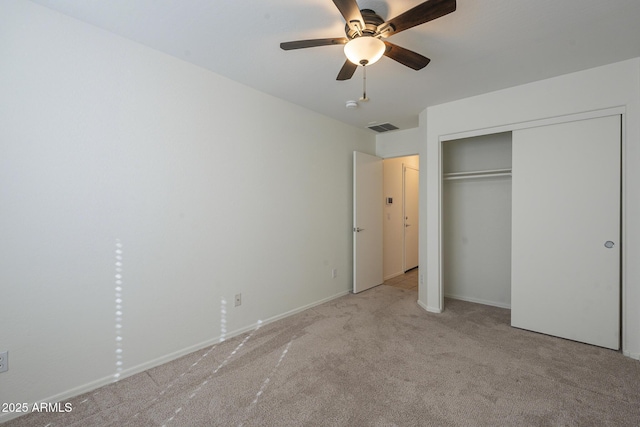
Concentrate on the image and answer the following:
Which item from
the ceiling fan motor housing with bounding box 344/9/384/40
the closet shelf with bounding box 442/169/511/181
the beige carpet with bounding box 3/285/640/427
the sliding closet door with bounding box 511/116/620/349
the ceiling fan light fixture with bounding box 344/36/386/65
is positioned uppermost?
the ceiling fan motor housing with bounding box 344/9/384/40

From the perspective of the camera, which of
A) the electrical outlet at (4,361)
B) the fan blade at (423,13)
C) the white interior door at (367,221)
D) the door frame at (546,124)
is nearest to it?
the fan blade at (423,13)

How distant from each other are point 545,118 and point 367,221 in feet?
8.01

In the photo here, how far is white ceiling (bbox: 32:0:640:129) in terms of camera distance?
187cm

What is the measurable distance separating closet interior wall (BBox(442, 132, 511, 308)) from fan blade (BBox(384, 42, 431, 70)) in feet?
7.60

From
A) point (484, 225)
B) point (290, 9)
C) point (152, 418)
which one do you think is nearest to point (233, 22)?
point (290, 9)

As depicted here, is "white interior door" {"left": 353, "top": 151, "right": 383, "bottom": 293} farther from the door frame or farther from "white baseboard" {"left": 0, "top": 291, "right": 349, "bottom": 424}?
"white baseboard" {"left": 0, "top": 291, "right": 349, "bottom": 424}

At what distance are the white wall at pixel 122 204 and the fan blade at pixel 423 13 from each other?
1806mm

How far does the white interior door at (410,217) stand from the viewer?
5.79 metres

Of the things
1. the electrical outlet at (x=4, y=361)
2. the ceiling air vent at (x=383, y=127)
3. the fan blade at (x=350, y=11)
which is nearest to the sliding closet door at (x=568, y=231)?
the ceiling air vent at (x=383, y=127)

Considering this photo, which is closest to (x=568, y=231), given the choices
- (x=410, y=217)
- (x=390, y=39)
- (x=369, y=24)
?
(x=390, y=39)

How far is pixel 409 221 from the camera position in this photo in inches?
233

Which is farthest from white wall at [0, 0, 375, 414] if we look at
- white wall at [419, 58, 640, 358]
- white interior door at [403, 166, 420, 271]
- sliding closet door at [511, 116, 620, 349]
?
white interior door at [403, 166, 420, 271]

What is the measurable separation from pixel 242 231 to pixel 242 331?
1.01 metres

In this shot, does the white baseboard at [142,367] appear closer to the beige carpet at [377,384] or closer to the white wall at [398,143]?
the beige carpet at [377,384]
